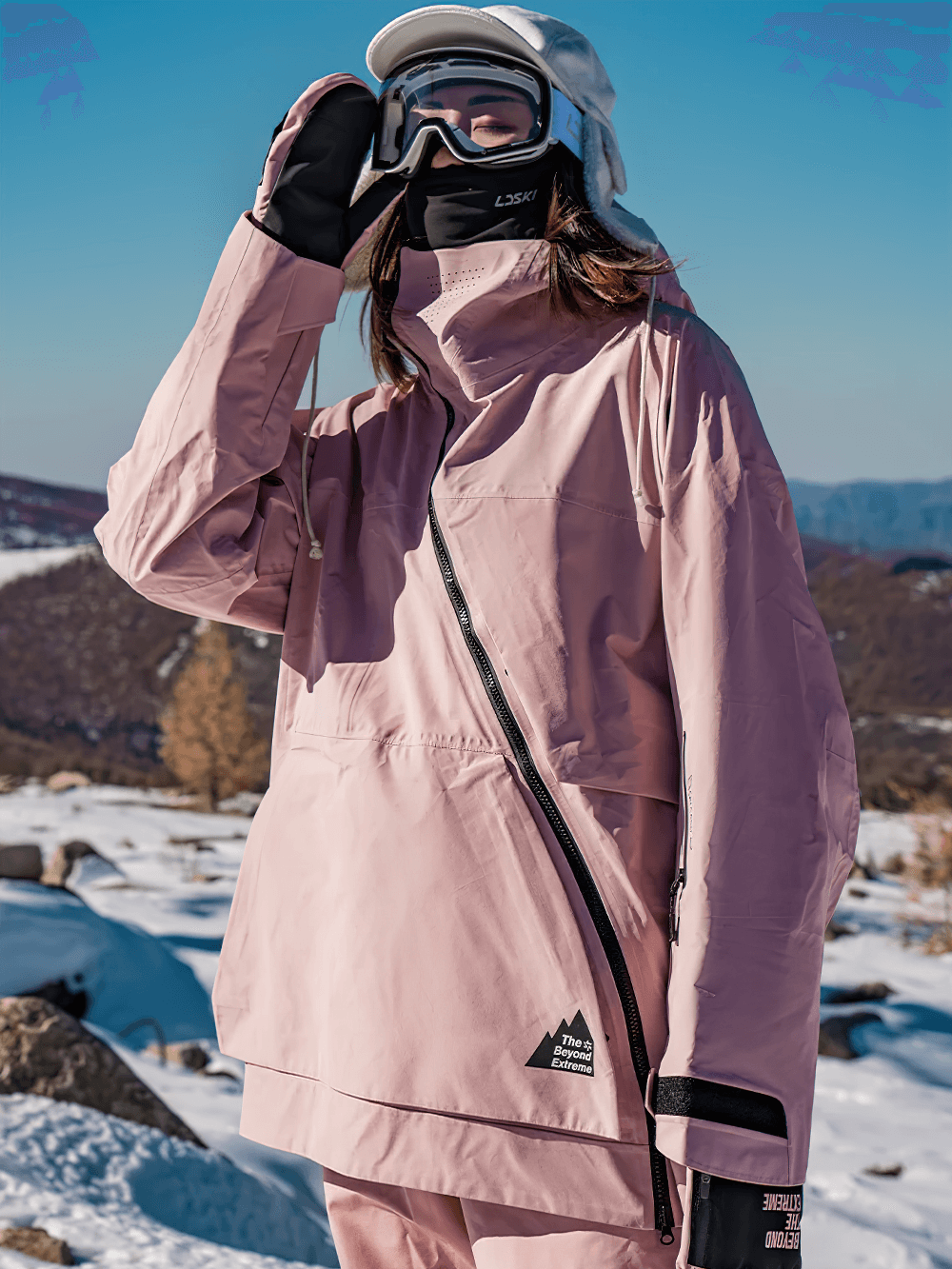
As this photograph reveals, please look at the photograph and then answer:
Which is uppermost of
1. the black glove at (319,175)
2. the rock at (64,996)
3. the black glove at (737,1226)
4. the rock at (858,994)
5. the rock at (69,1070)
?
the black glove at (319,175)

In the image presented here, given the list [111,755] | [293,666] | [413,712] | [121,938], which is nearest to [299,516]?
[293,666]

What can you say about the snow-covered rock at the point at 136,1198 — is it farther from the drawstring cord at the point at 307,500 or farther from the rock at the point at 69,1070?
the drawstring cord at the point at 307,500

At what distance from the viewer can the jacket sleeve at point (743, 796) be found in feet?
3.01

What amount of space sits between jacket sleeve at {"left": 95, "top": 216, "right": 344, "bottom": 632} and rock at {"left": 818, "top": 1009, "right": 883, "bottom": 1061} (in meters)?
4.90

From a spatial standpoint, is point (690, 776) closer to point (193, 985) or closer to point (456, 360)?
point (456, 360)

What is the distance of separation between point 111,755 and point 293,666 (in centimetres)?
1464

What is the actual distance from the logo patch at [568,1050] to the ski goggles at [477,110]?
0.90 metres

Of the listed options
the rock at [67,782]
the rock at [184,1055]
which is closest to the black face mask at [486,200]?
the rock at [184,1055]

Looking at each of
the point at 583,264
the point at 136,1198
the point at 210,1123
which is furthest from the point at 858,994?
the point at 583,264

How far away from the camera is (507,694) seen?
1045 mm

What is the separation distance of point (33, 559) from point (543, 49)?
691 inches

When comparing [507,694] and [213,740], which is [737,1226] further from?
[213,740]

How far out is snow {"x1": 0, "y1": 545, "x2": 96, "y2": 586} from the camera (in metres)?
17.0

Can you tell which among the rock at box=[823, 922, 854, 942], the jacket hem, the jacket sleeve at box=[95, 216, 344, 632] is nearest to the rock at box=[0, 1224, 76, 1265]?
the jacket hem
